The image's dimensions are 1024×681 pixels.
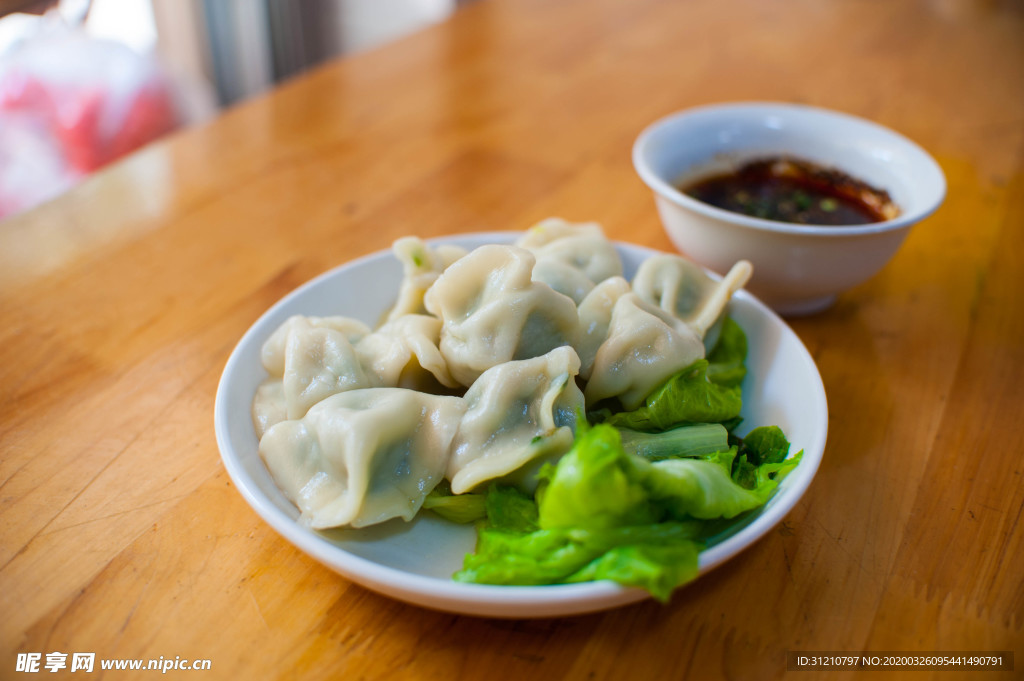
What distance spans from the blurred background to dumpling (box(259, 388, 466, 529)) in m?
1.97

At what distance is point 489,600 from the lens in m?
0.91

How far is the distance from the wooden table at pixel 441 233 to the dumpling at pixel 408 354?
319 mm

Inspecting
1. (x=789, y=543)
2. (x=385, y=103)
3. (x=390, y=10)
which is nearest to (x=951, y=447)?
(x=789, y=543)

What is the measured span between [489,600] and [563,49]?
2813mm

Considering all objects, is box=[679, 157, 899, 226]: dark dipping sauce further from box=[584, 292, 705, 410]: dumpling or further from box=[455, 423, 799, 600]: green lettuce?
box=[455, 423, 799, 600]: green lettuce

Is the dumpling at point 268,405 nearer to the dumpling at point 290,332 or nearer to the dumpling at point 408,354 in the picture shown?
the dumpling at point 290,332

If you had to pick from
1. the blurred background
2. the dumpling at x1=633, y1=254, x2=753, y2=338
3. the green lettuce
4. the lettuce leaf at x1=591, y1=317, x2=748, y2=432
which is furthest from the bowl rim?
the blurred background

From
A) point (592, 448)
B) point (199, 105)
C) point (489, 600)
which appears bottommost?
point (199, 105)

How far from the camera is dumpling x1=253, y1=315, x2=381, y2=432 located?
→ 1263 millimetres

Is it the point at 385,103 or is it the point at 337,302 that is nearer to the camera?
the point at 337,302

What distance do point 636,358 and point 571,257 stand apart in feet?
1.14

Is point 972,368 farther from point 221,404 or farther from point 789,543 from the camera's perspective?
point 221,404

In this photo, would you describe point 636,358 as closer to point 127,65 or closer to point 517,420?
point 517,420

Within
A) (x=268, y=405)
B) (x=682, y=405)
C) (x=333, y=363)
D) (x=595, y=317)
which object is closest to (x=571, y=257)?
(x=595, y=317)
